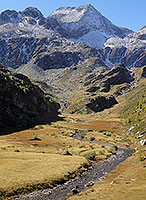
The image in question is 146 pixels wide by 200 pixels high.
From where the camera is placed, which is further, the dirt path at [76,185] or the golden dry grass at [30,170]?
the golden dry grass at [30,170]

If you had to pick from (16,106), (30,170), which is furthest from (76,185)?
(16,106)

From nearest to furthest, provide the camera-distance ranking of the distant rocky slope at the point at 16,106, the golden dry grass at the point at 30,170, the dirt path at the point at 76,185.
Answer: the dirt path at the point at 76,185
the golden dry grass at the point at 30,170
the distant rocky slope at the point at 16,106

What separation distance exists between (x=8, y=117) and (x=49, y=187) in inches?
3025

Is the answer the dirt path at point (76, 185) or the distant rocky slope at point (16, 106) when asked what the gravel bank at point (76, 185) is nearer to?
the dirt path at point (76, 185)

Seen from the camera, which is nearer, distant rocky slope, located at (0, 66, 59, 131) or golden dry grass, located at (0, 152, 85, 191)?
golden dry grass, located at (0, 152, 85, 191)

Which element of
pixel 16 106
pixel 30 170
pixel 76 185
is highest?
pixel 16 106

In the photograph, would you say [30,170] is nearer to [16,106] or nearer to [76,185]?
[76,185]

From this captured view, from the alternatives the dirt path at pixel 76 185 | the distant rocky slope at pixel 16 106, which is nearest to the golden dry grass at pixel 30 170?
the dirt path at pixel 76 185

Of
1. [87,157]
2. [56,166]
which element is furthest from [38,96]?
[56,166]

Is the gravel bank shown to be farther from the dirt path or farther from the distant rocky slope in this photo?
the distant rocky slope

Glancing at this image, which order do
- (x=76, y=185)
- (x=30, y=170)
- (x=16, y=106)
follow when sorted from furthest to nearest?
(x=16, y=106), (x=30, y=170), (x=76, y=185)

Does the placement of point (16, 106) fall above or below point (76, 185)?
above

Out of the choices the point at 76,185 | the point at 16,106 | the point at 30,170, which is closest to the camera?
the point at 76,185

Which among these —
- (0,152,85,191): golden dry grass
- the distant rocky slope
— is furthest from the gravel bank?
the distant rocky slope
